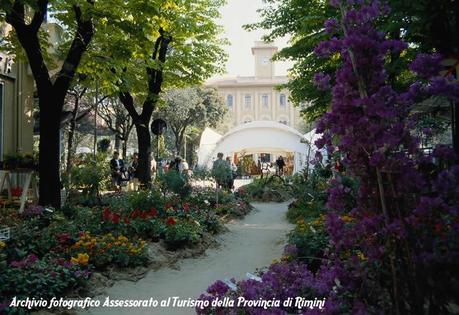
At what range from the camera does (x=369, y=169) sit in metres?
2.34

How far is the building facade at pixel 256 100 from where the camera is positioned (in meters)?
64.2

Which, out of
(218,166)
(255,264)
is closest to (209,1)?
(218,166)

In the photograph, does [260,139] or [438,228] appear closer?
[438,228]

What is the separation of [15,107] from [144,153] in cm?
417

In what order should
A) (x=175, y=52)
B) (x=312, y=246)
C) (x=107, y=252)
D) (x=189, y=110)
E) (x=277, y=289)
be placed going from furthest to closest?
1. (x=189, y=110)
2. (x=175, y=52)
3. (x=107, y=252)
4. (x=312, y=246)
5. (x=277, y=289)

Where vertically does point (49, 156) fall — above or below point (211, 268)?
above

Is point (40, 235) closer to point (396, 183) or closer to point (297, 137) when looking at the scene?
point (396, 183)

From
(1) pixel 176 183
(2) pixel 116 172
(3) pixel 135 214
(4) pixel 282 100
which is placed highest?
(4) pixel 282 100

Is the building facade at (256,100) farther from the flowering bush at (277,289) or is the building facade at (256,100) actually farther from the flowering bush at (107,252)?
the flowering bush at (277,289)

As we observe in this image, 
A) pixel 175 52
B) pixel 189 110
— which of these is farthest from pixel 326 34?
pixel 189 110

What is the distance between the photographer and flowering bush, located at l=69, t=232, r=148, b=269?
17.9ft

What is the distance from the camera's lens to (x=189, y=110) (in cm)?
3841

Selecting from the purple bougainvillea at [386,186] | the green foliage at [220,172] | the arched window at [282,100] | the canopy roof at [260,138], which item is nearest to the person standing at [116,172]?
the green foliage at [220,172]

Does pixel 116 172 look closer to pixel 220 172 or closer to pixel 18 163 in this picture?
pixel 220 172
